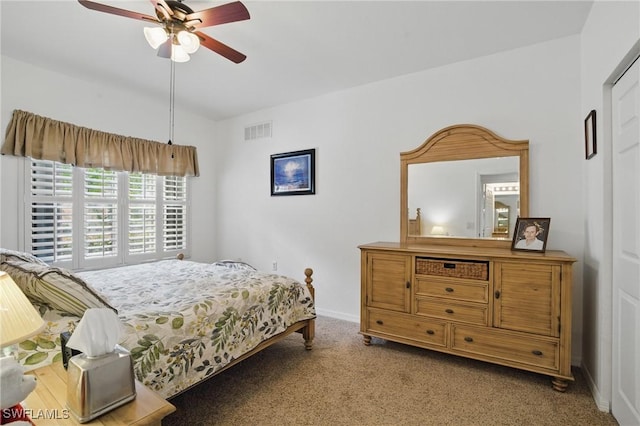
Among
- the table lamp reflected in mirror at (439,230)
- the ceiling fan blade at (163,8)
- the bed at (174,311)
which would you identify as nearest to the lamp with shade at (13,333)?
the bed at (174,311)

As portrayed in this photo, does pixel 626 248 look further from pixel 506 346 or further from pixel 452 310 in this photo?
pixel 452 310

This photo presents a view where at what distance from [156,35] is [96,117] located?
6.66 feet

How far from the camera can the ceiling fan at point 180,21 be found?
184cm

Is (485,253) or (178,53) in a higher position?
(178,53)

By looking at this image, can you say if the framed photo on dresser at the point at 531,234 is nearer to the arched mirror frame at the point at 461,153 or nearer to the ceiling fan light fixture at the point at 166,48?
the arched mirror frame at the point at 461,153

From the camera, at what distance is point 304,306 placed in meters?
2.80

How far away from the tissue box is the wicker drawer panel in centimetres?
224

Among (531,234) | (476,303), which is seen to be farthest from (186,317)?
(531,234)

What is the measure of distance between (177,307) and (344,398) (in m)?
1.25

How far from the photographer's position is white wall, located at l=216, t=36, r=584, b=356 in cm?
264

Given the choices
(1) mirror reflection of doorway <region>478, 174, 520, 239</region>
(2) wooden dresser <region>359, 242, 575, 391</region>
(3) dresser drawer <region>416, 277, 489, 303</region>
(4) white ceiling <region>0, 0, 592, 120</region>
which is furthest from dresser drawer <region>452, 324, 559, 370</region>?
(4) white ceiling <region>0, 0, 592, 120</region>

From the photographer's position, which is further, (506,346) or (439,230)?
(439,230)

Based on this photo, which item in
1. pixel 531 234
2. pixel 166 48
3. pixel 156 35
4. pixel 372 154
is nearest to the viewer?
pixel 156 35

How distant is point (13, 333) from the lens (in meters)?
0.93
